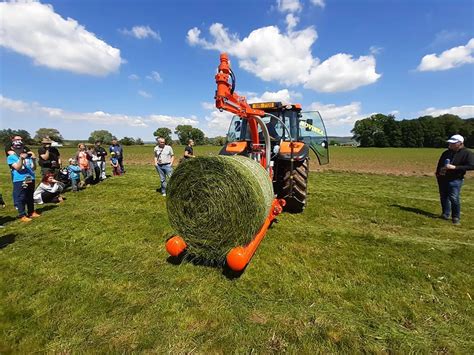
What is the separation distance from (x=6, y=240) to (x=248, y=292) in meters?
4.29

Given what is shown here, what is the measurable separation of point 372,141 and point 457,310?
3249 inches

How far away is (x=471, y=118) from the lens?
6856 cm

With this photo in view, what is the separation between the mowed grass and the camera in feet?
7.25

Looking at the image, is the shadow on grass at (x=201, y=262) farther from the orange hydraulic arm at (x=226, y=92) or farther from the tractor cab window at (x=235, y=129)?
the tractor cab window at (x=235, y=129)

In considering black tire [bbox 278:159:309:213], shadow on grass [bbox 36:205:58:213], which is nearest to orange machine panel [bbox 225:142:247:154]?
black tire [bbox 278:159:309:213]

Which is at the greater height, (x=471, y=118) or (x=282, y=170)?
(x=471, y=118)

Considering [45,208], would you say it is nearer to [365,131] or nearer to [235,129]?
[235,129]

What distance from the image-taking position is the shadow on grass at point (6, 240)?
418 cm

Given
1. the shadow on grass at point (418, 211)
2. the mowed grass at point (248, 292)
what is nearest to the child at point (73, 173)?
the mowed grass at point (248, 292)

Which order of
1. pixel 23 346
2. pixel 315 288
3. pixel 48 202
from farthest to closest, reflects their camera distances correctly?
1. pixel 48 202
2. pixel 315 288
3. pixel 23 346

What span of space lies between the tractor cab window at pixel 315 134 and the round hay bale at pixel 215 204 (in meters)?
3.51

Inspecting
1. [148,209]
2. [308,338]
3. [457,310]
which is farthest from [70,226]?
[457,310]

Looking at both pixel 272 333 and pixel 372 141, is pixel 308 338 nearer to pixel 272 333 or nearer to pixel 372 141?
pixel 272 333

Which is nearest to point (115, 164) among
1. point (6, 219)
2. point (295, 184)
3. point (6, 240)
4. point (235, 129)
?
point (6, 219)
